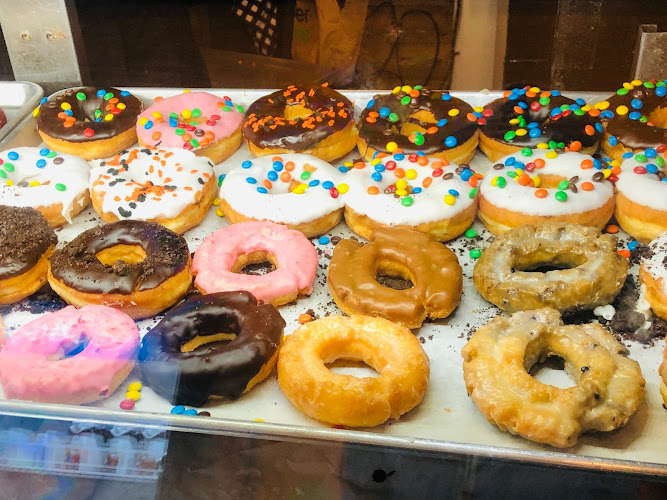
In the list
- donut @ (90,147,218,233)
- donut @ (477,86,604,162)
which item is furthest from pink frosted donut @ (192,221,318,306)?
donut @ (477,86,604,162)

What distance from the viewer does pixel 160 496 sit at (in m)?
1.80

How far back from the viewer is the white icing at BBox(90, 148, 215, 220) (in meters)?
3.08

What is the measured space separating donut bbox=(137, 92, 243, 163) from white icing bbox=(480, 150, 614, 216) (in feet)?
4.73

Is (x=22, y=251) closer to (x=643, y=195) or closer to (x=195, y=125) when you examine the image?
(x=195, y=125)

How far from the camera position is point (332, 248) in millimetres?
3090

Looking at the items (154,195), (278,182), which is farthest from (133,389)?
(278,182)

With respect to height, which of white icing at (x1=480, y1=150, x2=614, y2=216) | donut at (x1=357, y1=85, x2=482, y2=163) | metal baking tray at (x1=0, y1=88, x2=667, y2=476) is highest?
donut at (x1=357, y1=85, x2=482, y2=163)

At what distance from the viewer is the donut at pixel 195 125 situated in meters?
3.57

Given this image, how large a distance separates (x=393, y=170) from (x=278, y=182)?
0.58 m

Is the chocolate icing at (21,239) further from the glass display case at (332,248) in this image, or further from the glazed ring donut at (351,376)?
the glazed ring donut at (351,376)

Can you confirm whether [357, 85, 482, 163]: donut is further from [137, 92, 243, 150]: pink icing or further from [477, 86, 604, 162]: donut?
[137, 92, 243, 150]: pink icing

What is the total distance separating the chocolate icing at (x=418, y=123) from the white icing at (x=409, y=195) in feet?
0.44

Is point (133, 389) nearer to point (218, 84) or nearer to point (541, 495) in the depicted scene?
point (541, 495)

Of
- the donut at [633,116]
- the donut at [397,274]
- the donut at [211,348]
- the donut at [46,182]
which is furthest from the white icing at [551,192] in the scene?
the donut at [46,182]
